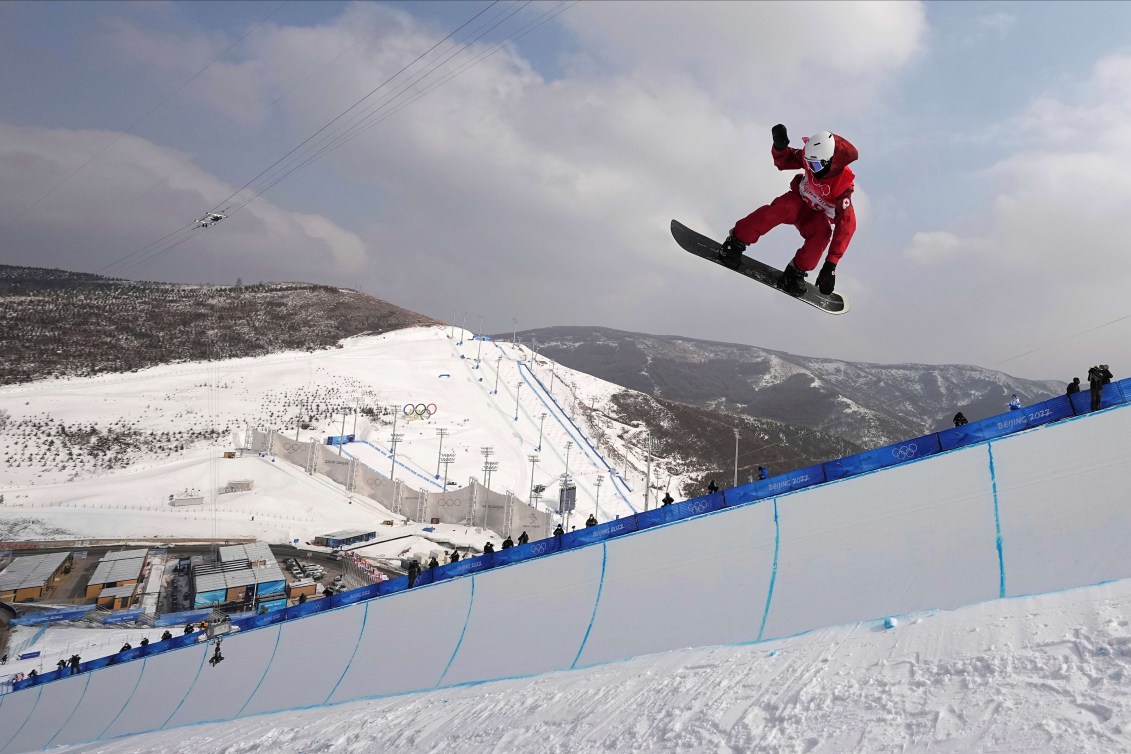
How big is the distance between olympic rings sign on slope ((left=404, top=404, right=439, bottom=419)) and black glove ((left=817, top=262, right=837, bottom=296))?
62.1 m

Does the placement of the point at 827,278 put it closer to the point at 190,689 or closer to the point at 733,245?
the point at 733,245

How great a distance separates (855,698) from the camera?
4.23m

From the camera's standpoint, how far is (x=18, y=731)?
16656mm

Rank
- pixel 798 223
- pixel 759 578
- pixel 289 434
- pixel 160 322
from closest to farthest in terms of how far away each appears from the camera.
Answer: pixel 798 223 → pixel 759 578 → pixel 289 434 → pixel 160 322

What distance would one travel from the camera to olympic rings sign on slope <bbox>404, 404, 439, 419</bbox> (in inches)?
2571

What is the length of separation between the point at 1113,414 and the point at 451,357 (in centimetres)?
8010

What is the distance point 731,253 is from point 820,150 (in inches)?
58.9

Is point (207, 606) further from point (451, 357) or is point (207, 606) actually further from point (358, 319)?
point (358, 319)

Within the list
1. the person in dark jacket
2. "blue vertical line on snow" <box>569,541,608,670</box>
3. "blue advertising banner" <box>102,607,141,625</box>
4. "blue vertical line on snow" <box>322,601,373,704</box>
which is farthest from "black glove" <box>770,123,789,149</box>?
"blue advertising banner" <box>102,607,141,625</box>

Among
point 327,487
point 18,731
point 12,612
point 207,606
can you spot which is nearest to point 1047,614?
point 18,731

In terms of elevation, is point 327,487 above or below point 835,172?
below

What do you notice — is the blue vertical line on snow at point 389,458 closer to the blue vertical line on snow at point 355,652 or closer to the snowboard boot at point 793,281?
the blue vertical line on snow at point 355,652

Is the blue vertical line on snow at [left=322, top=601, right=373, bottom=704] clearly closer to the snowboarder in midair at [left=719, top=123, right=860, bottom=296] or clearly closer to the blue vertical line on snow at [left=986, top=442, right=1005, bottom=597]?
the snowboarder in midair at [left=719, top=123, right=860, bottom=296]

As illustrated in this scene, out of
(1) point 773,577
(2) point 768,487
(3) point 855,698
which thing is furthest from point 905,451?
(3) point 855,698
